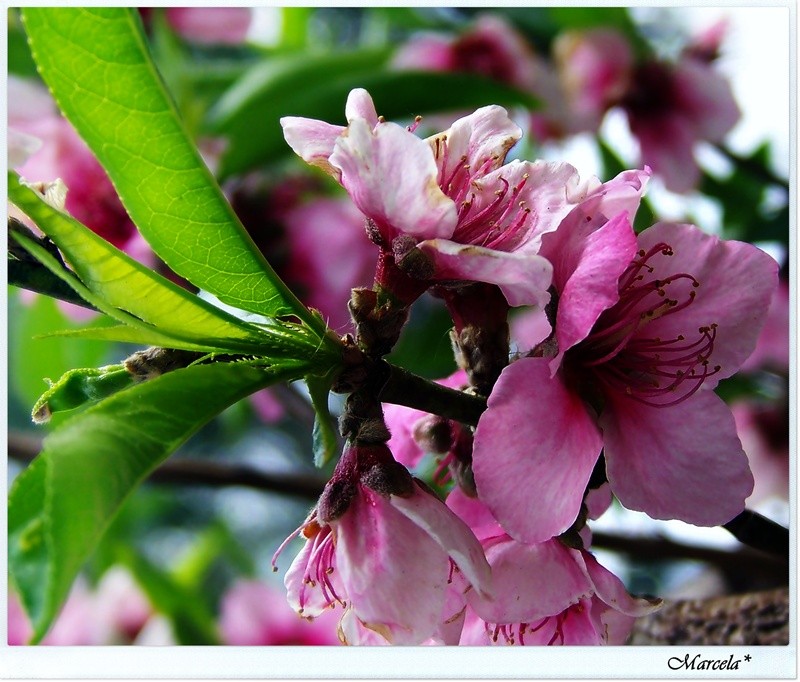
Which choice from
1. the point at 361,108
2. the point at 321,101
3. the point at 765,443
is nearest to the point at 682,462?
the point at 361,108

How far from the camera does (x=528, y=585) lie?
1.80 ft

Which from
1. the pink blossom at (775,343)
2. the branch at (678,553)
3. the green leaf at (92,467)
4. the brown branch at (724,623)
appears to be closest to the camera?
the green leaf at (92,467)

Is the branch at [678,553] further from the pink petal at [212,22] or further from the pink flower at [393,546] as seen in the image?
the pink petal at [212,22]

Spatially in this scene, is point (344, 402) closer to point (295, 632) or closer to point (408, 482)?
point (408, 482)

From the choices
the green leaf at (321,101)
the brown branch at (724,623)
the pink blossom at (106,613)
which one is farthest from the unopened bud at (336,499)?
the pink blossom at (106,613)

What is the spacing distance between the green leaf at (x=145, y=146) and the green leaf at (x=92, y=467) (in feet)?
0.22

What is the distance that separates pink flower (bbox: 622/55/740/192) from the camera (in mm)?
1352

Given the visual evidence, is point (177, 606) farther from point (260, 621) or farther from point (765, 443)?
point (765, 443)

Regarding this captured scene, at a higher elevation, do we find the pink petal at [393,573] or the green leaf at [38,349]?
the pink petal at [393,573]

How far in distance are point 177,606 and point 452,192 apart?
0.97 meters

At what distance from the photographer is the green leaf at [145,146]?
1.71 ft

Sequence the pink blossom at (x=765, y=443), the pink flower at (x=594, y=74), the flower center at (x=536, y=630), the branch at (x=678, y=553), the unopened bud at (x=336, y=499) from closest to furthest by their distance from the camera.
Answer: the unopened bud at (x=336, y=499) < the flower center at (x=536, y=630) < the branch at (x=678, y=553) < the pink blossom at (x=765, y=443) < the pink flower at (x=594, y=74)

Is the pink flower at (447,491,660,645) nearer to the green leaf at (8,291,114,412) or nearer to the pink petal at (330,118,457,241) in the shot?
the pink petal at (330,118,457,241)

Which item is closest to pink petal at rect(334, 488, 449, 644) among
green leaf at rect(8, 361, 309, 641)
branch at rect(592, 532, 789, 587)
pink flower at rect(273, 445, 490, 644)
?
pink flower at rect(273, 445, 490, 644)
